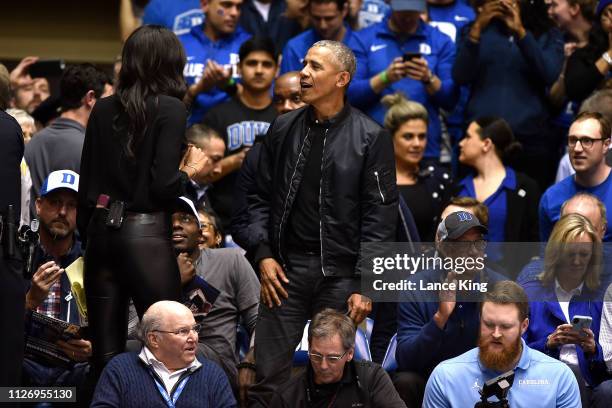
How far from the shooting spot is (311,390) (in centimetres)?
649

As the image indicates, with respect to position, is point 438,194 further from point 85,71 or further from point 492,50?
point 85,71

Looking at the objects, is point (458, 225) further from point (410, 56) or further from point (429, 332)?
point (410, 56)

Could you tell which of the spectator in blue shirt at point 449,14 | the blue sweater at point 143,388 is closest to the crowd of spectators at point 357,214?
the blue sweater at point 143,388

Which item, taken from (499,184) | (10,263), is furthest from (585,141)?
(10,263)

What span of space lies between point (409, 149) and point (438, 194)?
1.21 feet

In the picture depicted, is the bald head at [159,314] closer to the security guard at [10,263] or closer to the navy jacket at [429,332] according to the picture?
the security guard at [10,263]


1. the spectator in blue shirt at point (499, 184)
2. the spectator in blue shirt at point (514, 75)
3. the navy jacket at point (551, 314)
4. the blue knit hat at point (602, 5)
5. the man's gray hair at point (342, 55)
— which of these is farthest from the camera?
the spectator in blue shirt at point (514, 75)

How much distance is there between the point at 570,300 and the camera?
7242mm

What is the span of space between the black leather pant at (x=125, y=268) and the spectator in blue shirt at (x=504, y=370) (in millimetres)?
1495

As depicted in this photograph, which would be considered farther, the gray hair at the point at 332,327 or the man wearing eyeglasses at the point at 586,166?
the man wearing eyeglasses at the point at 586,166

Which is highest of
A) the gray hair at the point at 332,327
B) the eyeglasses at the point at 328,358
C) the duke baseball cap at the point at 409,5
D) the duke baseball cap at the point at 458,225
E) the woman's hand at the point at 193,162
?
the duke baseball cap at the point at 409,5

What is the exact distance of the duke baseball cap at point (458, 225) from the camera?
686 centimetres

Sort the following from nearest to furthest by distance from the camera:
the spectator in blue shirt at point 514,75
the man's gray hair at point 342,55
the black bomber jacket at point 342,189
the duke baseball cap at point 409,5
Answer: the black bomber jacket at point 342,189 → the man's gray hair at point 342,55 → the spectator in blue shirt at point 514,75 → the duke baseball cap at point 409,5

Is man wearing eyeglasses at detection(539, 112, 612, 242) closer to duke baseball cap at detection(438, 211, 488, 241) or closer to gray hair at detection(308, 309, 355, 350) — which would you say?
duke baseball cap at detection(438, 211, 488, 241)
